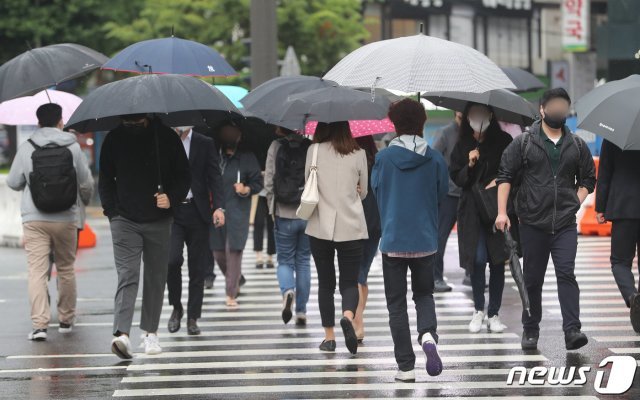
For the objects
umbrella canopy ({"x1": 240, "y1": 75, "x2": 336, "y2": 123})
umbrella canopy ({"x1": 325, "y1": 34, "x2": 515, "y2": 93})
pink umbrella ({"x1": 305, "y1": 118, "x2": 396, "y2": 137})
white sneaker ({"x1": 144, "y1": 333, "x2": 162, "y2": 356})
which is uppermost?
umbrella canopy ({"x1": 325, "y1": 34, "x2": 515, "y2": 93})

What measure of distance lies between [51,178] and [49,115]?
526 mm

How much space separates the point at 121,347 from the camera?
928 cm

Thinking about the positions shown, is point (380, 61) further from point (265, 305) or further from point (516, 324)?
point (265, 305)

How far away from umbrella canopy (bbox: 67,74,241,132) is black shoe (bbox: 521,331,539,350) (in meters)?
2.72

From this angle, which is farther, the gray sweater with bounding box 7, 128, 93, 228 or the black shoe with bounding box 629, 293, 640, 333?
the gray sweater with bounding box 7, 128, 93, 228

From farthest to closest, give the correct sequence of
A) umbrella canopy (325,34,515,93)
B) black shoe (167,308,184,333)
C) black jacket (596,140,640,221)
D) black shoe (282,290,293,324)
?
black shoe (167,308,184,333) → black shoe (282,290,293,324) → black jacket (596,140,640,221) → umbrella canopy (325,34,515,93)

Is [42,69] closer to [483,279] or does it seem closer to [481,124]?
[481,124]

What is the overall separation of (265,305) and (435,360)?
15.0ft

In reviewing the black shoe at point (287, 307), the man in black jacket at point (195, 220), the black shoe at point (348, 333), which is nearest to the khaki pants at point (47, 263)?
the man in black jacket at point (195, 220)

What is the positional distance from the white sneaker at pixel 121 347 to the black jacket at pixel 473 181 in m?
2.91

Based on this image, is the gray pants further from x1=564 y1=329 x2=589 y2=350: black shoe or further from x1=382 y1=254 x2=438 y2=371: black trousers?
x1=564 y1=329 x2=589 y2=350: black shoe

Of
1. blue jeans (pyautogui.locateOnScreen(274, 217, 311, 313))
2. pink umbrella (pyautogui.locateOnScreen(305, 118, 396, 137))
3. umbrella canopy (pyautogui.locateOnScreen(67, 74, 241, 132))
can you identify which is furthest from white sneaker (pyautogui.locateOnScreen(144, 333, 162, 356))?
pink umbrella (pyautogui.locateOnScreen(305, 118, 396, 137))

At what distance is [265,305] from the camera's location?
12.6 m

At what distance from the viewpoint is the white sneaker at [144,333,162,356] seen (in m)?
9.77
